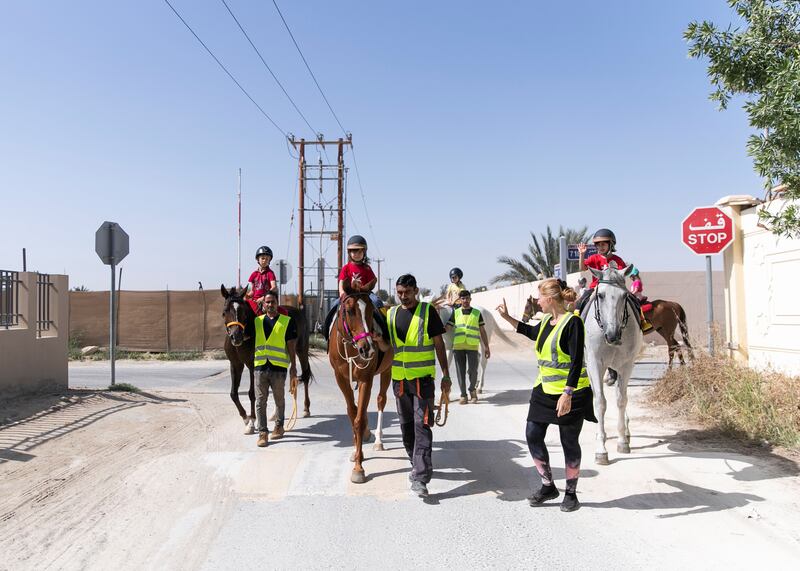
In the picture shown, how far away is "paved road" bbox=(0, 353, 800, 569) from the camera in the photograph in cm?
432

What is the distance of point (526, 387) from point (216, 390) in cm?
680

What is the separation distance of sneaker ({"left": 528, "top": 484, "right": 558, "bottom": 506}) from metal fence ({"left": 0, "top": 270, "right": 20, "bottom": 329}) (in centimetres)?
940

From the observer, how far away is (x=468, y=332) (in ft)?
36.6

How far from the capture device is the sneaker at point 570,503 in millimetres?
5152

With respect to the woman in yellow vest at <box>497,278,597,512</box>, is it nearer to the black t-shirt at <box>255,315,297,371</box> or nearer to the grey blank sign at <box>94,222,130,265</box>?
the black t-shirt at <box>255,315,297,371</box>

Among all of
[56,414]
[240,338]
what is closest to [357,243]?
[240,338]

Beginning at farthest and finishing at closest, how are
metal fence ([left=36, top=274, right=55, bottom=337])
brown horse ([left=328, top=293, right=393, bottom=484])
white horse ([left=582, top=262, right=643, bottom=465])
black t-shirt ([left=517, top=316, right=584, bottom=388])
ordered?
1. metal fence ([left=36, top=274, right=55, bottom=337])
2. white horse ([left=582, top=262, right=643, bottom=465])
3. brown horse ([left=328, top=293, right=393, bottom=484])
4. black t-shirt ([left=517, top=316, right=584, bottom=388])

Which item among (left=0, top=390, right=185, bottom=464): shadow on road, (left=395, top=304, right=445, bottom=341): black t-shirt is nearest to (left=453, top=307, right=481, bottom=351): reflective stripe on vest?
(left=395, top=304, right=445, bottom=341): black t-shirt

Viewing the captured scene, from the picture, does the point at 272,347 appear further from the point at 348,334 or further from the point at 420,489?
the point at 420,489

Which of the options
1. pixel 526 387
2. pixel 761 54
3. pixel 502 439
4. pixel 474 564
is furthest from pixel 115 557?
pixel 526 387

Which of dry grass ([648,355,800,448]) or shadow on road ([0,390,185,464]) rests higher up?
dry grass ([648,355,800,448])

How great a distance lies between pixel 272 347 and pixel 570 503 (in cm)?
441

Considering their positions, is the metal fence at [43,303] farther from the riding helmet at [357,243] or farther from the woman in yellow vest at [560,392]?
the woman in yellow vest at [560,392]

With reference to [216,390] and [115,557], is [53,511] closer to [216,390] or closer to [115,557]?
[115,557]
